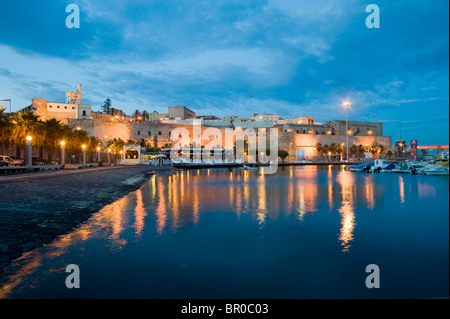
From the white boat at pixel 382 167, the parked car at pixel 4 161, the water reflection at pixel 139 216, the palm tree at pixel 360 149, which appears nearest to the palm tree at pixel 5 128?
the parked car at pixel 4 161

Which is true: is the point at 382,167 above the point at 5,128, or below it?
below

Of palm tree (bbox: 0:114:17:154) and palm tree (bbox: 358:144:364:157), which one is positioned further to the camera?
palm tree (bbox: 358:144:364:157)

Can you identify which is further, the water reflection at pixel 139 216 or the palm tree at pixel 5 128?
the palm tree at pixel 5 128

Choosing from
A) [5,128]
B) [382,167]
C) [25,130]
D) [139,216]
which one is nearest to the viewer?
[139,216]

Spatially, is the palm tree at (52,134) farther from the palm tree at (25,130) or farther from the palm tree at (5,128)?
the palm tree at (5,128)

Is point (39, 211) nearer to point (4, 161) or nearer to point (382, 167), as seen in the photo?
point (4, 161)

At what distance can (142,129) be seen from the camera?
87.2m

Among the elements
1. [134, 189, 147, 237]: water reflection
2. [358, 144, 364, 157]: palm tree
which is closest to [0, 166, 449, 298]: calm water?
Result: [134, 189, 147, 237]: water reflection

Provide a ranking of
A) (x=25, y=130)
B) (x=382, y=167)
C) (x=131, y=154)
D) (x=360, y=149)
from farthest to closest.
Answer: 1. (x=360, y=149)
2. (x=131, y=154)
3. (x=382, y=167)
4. (x=25, y=130)

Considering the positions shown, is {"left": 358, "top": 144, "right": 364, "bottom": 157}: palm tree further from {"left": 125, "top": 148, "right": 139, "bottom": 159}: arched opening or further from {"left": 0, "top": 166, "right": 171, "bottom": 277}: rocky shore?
{"left": 0, "top": 166, "right": 171, "bottom": 277}: rocky shore

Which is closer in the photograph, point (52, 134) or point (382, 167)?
point (52, 134)

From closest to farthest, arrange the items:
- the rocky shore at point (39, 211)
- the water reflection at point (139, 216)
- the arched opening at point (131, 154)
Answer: the rocky shore at point (39, 211) < the water reflection at point (139, 216) < the arched opening at point (131, 154)

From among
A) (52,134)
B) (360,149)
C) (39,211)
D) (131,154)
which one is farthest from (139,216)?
(360,149)

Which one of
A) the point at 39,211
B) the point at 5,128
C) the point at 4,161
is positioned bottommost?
the point at 39,211
